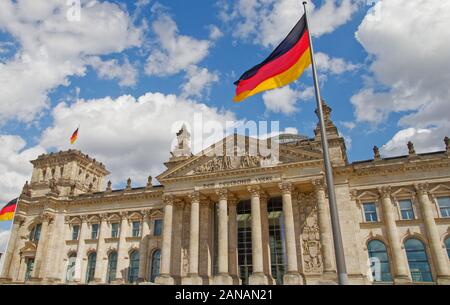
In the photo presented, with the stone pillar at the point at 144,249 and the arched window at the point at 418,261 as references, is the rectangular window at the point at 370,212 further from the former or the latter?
the stone pillar at the point at 144,249

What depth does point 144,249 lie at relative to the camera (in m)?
44.0

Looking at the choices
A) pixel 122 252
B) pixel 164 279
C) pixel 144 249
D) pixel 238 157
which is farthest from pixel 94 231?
pixel 238 157

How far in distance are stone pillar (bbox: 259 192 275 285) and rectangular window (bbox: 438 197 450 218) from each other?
1722 centimetres

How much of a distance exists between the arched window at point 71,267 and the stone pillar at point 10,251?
840 cm

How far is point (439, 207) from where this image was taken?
33.2m

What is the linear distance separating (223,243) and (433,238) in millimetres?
20154

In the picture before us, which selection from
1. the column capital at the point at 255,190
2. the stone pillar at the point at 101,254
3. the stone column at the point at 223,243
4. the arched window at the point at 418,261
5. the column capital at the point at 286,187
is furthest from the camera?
the stone pillar at the point at 101,254

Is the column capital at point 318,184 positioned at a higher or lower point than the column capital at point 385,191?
higher

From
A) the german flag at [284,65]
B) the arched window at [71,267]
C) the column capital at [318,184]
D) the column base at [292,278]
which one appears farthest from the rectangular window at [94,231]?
the german flag at [284,65]

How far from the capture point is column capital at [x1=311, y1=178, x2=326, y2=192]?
3480 cm

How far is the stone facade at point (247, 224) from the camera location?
33094 millimetres

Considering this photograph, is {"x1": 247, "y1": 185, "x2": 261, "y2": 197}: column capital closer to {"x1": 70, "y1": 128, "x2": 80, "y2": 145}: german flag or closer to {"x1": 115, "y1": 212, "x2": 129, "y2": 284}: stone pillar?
{"x1": 115, "y1": 212, "x2": 129, "y2": 284}: stone pillar
